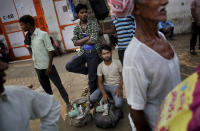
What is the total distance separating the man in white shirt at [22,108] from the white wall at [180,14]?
732 cm

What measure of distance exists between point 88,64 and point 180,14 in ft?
19.7

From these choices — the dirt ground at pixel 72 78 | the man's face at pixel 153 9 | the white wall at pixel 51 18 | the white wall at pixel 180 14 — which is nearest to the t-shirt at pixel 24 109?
the man's face at pixel 153 9

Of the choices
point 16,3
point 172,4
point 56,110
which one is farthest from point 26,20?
point 172,4

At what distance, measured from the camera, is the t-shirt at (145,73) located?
2.98 feet

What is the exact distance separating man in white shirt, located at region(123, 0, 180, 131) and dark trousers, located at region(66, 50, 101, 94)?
1.92 metres

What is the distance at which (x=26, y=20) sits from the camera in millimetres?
2697

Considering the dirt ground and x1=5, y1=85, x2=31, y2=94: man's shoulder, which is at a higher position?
x1=5, y1=85, x2=31, y2=94: man's shoulder

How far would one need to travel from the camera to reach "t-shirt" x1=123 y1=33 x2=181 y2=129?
0.91 m

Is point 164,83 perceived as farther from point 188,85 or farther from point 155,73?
point 188,85

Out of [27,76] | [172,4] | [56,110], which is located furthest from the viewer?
[172,4]

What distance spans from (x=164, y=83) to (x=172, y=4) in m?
7.14

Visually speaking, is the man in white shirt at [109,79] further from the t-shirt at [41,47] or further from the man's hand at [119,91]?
the t-shirt at [41,47]

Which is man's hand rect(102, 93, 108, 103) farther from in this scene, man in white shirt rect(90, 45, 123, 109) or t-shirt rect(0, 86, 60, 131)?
t-shirt rect(0, 86, 60, 131)

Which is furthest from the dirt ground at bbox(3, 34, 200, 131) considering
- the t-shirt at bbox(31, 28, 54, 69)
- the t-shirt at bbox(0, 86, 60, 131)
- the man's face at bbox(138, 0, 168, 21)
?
the man's face at bbox(138, 0, 168, 21)
